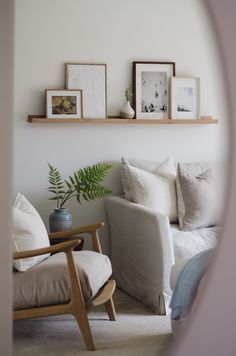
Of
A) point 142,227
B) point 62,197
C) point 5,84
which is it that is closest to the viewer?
point 5,84

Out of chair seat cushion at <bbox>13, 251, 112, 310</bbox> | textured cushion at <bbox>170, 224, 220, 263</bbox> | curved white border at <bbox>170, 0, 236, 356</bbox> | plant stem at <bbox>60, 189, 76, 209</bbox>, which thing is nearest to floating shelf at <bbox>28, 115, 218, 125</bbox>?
plant stem at <bbox>60, 189, 76, 209</bbox>

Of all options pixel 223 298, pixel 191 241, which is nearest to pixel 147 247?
pixel 191 241

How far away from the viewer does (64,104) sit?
2188mm

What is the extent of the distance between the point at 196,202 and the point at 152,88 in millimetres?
479

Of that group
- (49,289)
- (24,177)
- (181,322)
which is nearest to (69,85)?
(24,177)

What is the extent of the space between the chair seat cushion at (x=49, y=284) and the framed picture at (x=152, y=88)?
81 cm

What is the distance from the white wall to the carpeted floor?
1.53ft

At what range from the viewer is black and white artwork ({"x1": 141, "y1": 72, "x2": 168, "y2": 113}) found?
2.30 metres

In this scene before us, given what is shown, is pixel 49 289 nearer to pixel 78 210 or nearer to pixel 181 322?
pixel 181 322

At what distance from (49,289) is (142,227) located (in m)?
0.50

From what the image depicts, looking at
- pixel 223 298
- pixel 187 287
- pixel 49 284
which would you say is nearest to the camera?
pixel 223 298

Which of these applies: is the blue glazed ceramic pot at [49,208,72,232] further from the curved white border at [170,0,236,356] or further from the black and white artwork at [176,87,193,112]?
the curved white border at [170,0,236,356]

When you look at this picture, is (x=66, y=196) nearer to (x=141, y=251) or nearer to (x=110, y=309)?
(x=141, y=251)

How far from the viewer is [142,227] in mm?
1986
